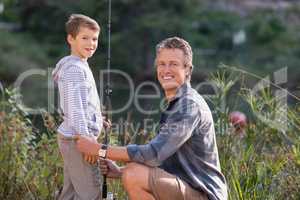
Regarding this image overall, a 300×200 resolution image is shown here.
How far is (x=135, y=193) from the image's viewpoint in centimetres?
328

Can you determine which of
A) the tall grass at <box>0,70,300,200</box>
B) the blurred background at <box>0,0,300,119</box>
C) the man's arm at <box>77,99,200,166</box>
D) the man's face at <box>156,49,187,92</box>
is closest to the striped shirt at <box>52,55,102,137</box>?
the man's arm at <box>77,99,200,166</box>

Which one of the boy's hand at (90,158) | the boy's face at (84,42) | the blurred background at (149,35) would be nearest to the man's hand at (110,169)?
the boy's hand at (90,158)

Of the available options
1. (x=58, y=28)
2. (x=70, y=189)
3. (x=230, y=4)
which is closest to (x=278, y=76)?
(x=70, y=189)

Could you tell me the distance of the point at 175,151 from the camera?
3.33 meters

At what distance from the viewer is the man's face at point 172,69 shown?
11.1ft

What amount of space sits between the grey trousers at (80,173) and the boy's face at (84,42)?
0.47m

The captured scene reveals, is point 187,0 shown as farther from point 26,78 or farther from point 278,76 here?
point 278,76

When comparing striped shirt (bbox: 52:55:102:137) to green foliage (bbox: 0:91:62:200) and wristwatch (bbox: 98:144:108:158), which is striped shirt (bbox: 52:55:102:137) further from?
green foliage (bbox: 0:91:62:200)

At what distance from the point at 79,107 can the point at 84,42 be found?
38cm

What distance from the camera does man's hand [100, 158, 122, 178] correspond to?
3605mm

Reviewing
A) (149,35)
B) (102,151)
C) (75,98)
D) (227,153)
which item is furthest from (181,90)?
(149,35)

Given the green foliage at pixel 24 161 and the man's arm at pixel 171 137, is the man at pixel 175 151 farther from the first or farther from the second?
the green foliage at pixel 24 161

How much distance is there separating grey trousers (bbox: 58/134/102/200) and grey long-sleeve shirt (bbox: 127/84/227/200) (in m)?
0.47

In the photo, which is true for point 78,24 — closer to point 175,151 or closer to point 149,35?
point 175,151
